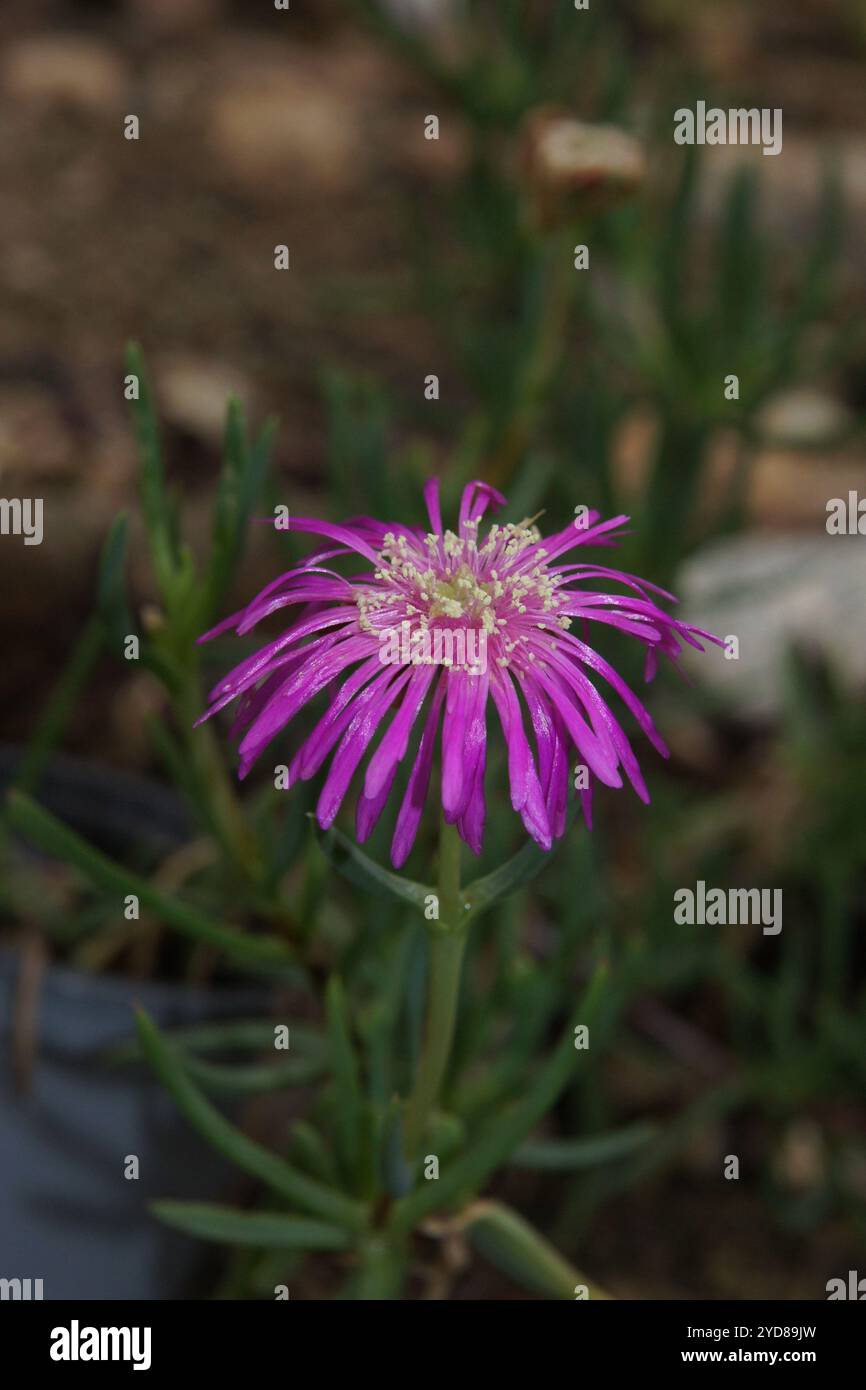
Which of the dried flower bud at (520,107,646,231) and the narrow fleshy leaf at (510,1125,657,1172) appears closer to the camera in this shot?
the narrow fleshy leaf at (510,1125,657,1172)

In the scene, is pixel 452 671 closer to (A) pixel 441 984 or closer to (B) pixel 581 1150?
(A) pixel 441 984

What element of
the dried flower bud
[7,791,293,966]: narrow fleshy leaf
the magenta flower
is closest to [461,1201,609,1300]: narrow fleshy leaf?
[7,791,293,966]: narrow fleshy leaf

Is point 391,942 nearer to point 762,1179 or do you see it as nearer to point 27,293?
point 762,1179

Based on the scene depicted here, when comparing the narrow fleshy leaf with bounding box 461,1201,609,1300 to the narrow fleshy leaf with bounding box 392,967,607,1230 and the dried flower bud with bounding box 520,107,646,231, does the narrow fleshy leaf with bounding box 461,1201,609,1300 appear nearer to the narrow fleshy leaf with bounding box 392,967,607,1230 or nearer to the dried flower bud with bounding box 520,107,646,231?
the narrow fleshy leaf with bounding box 392,967,607,1230

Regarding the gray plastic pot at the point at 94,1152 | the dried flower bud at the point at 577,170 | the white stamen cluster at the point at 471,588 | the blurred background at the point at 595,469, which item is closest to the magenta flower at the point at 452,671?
the white stamen cluster at the point at 471,588

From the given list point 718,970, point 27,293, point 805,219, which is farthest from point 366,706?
point 805,219

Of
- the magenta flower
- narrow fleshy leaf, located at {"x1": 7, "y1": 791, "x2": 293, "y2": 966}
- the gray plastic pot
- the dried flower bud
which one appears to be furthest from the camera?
the dried flower bud
